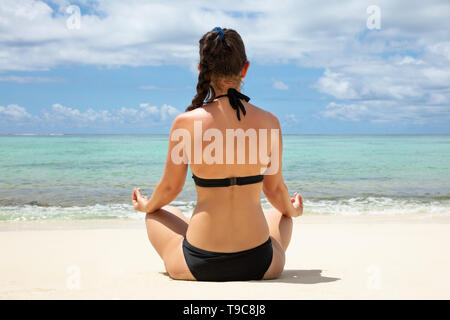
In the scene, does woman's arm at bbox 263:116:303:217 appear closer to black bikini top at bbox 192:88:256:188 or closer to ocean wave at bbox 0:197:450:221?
black bikini top at bbox 192:88:256:188

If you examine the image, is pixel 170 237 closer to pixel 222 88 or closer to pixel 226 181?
pixel 226 181

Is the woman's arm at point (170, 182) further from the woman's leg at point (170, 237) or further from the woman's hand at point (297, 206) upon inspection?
the woman's hand at point (297, 206)

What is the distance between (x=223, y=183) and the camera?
2688 mm

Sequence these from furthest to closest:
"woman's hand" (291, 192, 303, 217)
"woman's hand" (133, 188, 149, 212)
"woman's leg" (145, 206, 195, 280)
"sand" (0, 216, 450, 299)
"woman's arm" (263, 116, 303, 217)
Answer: "woman's hand" (291, 192, 303, 217) < "woman's hand" (133, 188, 149, 212) < "woman's arm" (263, 116, 303, 217) < "woman's leg" (145, 206, 195, 280) < "sand" (0, 216, 450, 299)

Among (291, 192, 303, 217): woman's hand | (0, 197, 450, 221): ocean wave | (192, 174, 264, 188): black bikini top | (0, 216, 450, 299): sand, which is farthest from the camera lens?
(0, 197, 450, 221): ocean wave

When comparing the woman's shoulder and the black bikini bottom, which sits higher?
the woman's shoulder

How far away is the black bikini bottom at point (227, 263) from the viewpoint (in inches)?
109

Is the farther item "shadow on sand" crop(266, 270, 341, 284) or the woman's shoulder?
"shadow on sand" crop(266, 270, 341, 284)

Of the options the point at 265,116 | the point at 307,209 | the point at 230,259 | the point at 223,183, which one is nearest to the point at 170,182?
the point at 223,183

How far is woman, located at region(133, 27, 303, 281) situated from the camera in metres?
2.67

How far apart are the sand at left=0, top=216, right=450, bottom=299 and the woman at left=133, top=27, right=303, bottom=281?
14 cm

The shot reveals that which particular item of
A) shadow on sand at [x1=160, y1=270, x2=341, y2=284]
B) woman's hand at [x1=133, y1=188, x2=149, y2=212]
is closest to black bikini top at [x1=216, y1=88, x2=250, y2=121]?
woman's hand at [x1=133, y1=188, x2=149, y2=212]

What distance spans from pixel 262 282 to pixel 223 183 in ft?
2.28
